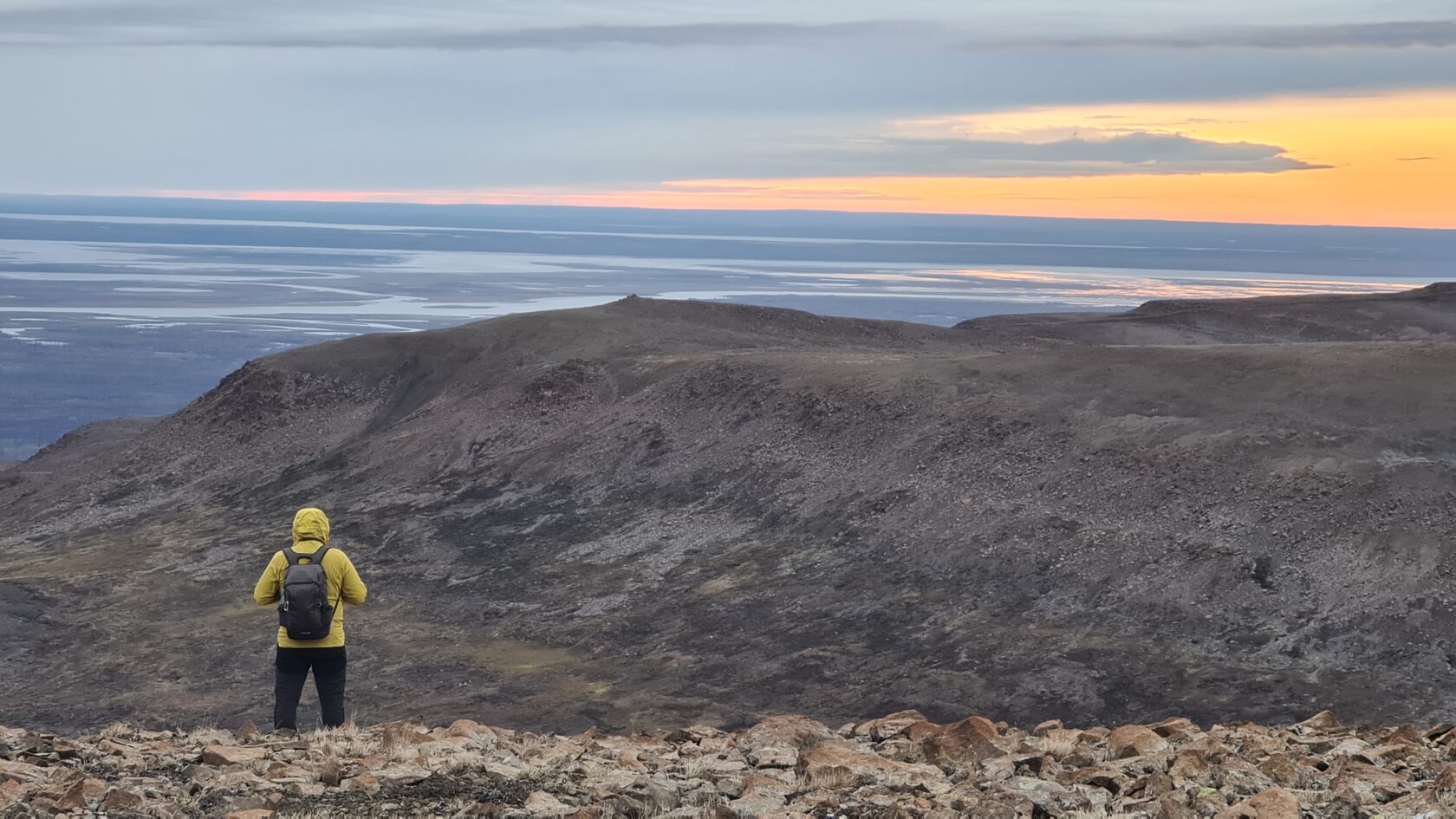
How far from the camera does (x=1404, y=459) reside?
78.3 feet

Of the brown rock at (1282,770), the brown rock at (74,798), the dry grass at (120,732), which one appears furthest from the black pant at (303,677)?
the brown rock at (1282,770)

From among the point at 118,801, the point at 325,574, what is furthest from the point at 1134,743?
the point at 118,801

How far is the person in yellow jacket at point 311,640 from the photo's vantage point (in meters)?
12.5

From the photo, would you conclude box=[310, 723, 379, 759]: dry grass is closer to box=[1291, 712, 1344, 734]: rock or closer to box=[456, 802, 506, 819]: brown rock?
box=[456, 802, 506, 819]: brown rock

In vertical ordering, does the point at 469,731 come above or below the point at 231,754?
below

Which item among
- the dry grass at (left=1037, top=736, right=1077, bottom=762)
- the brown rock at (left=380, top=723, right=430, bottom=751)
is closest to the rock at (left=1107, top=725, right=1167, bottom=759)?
the dry grass at (left=1037, top=736, right=1077, bottom=762)

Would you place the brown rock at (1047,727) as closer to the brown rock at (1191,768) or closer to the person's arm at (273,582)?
the brown rock at (1191,768)

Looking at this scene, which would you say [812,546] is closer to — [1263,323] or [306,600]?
[306,600]

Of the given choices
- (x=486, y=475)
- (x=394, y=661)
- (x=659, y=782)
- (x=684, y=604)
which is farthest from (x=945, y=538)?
(x=659, y=782)

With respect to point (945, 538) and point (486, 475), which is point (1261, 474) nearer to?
point (945, 538)

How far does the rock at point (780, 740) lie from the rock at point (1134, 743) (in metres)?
2.38

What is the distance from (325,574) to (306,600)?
0.28 meters

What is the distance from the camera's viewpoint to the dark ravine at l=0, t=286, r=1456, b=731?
816 inches

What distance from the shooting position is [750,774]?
1077 centimetres
